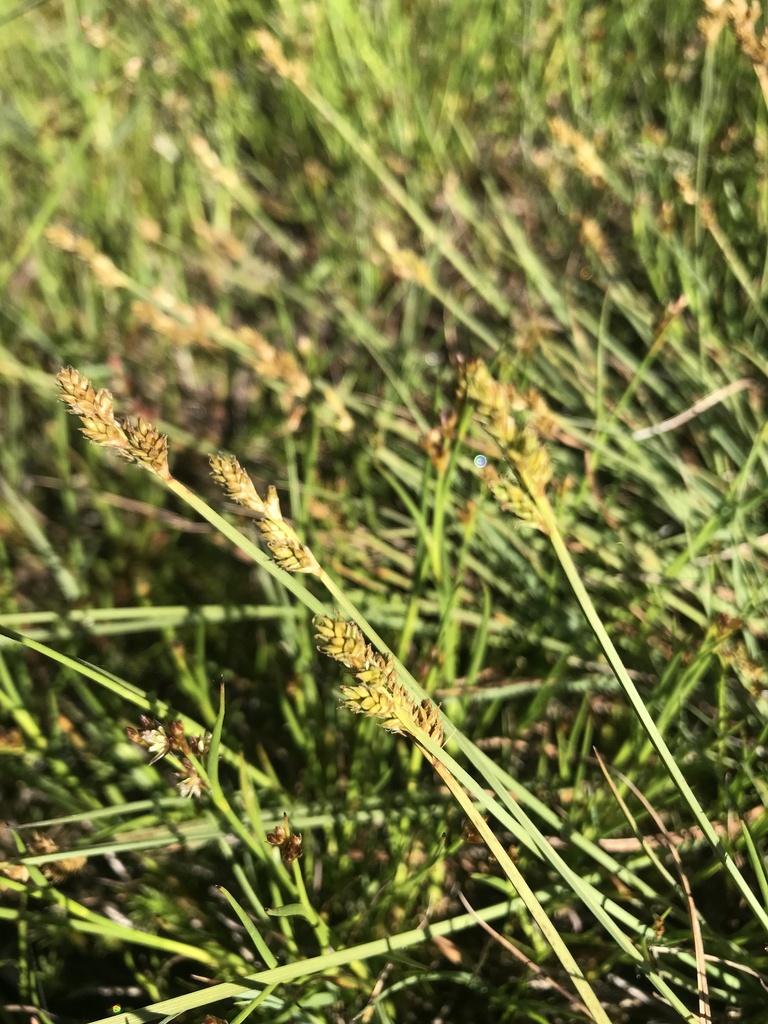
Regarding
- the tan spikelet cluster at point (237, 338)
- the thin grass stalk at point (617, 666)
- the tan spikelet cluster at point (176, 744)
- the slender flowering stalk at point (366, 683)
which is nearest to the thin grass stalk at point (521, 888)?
the slender flowering stalk at point (366, 683)

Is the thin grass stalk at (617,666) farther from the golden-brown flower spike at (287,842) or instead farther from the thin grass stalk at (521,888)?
the golden-brown flower spike at (287,842)

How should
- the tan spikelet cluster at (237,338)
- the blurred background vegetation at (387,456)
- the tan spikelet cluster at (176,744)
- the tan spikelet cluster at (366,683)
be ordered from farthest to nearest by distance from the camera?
1. the tan spikelet cluster at (237,338)
2. the blurred background vegetation at (387,456)
3. the tan spikelet cluster at (176,744)
4. the tan spikelet cluster at (366,683)

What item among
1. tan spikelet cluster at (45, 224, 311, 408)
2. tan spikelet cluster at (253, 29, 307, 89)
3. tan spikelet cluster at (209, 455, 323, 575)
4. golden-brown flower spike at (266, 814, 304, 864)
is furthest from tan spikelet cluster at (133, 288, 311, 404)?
golden-brown flower spike at (266, 814, 304, 864)

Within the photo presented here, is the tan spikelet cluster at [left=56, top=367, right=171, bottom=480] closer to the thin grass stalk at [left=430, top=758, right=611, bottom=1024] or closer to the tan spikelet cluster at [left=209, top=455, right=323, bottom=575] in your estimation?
the tan spikelet cluster at [left=209, top=455, right=323, bottom=575]

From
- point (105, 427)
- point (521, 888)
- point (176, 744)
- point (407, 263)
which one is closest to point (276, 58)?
point (407, 263)

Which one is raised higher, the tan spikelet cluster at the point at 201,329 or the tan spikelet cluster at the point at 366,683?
the tan spikelet cluster at the point at 201,329

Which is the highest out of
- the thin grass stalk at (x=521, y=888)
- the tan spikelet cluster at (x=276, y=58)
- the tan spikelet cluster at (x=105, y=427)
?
the tan spikelet cluster at (x=276, y=58)

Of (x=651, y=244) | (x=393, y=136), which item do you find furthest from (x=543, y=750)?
(x=393, y=136)

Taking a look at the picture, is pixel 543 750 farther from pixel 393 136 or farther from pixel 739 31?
pixel 393 136
